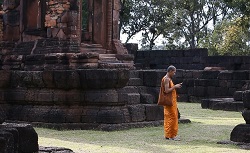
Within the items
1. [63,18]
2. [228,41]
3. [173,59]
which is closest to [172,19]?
[228,41]

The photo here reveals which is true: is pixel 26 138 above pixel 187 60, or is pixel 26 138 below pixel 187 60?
below

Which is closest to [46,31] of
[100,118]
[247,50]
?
[100,118]

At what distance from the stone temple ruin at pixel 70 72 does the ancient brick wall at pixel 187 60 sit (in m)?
12.2

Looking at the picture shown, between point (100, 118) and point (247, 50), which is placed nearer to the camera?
point (100, 118)

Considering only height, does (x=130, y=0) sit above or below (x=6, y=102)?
above

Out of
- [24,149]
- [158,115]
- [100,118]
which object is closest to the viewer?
[24,149]

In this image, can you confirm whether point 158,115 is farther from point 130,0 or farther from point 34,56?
point 130,0

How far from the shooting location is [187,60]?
30.0 m

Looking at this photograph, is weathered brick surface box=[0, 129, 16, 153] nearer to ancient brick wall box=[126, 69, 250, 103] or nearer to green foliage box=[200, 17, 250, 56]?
ancient brick wall box=[126, 69, 250, 103]

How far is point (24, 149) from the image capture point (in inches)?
259

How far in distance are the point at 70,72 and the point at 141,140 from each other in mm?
2858

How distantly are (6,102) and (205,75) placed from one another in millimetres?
13169

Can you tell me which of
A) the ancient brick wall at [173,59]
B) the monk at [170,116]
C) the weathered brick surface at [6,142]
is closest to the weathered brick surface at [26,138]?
the weathered brick surface at [6,142]

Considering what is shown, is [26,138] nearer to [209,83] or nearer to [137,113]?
[137,113]
